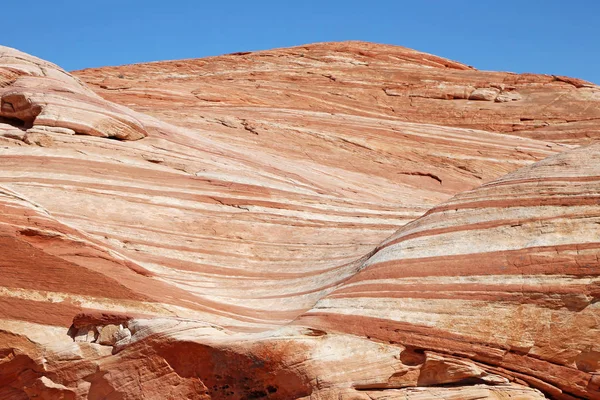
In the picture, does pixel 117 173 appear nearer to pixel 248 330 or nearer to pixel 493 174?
pixel 248 330

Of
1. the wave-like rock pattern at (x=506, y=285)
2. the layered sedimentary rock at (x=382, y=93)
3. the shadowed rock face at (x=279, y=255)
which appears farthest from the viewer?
the layered sedimentary rock at (x=382, y=93)

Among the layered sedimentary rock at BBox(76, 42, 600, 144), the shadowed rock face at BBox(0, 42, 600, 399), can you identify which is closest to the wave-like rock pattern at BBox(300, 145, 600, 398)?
the shadowed rock face at BBox(0, 42, 600, 399)

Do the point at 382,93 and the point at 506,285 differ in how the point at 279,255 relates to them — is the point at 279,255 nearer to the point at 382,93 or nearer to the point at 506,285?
the point at 506,285

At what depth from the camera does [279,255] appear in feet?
39.9

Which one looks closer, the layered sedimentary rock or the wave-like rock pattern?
the wave-like rock pattern

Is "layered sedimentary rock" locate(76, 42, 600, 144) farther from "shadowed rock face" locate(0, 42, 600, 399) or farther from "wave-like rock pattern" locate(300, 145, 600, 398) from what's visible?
"wave-like rock pattern" locate(300, 145, 600, 398)

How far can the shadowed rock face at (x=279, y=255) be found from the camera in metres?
7.66

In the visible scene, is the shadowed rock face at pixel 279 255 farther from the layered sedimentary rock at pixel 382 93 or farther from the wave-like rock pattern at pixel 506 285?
the layered sedimentary rock at pixel 382 93

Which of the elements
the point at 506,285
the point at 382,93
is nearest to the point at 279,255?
the point at 506,285

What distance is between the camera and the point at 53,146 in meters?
13.4

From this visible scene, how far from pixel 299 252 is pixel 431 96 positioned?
36.6ft

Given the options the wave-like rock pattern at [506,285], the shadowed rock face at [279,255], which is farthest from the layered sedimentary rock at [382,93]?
the wave-like rock pattern at [506,285]

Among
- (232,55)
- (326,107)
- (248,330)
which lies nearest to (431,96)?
(326,107)

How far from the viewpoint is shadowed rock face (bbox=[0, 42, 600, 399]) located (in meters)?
7.66
